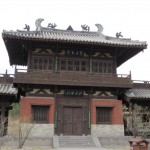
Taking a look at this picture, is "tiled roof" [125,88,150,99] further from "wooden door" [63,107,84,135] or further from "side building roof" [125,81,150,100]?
"wooden door" [63,107,84,135]

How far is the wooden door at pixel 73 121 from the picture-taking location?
77.1 ft

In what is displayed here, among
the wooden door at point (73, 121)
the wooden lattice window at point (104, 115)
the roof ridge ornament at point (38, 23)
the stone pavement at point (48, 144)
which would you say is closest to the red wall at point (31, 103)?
the wooden door at point (73, 121)

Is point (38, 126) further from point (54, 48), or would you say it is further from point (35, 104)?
point (54, 48)

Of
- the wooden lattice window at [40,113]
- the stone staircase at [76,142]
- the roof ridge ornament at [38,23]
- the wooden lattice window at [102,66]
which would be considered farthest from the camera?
the roof ridge ornament at [38,23]

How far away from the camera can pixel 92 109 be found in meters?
23.9

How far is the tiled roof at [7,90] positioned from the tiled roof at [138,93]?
8310 mm

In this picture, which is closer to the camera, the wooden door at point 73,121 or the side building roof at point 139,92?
the wooden door at point 73,121

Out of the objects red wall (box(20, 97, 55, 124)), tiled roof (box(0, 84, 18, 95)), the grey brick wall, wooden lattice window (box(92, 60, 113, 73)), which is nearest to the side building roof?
wooden lattice window (box(92, 60, 113, 73))

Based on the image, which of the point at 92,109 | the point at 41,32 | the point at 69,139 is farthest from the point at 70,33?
the point at 69,139

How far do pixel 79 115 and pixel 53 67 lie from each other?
401 centimetres

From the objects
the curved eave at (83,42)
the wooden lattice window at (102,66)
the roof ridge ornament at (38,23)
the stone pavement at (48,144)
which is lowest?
the stone pavement at (48,144)

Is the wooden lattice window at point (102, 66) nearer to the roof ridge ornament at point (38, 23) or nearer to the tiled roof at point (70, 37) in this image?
the tiled roof at point (70, 37)

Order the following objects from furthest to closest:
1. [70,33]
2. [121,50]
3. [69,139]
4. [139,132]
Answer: [70,33] → [121,50] → [139,132] → [69,139]

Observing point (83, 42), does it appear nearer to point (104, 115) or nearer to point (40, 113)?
point (104, 115)
